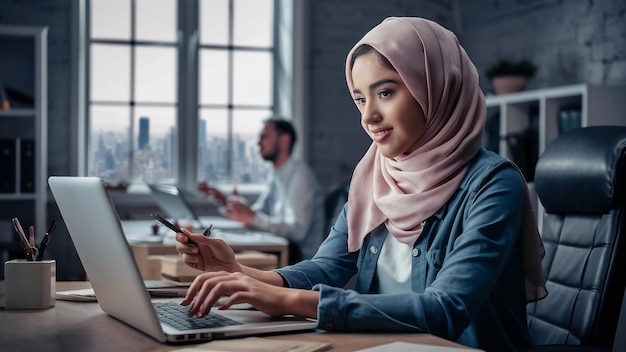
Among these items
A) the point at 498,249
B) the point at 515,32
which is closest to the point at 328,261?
the point at 498,249

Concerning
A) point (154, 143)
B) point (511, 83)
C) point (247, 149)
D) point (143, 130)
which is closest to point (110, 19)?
point (143, 130)

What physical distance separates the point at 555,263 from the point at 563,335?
19 cm

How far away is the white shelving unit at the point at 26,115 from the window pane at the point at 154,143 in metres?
0.63

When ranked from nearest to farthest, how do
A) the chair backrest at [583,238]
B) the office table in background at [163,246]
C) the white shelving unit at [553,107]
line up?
the chair backrest at [583,238] → the office table in background at [163,246] → the white shelving unit at [553,107]

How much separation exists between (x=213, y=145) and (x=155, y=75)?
1.90 feet

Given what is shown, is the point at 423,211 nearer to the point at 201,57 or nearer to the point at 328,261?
the point at 328,261

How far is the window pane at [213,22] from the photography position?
5.28 m

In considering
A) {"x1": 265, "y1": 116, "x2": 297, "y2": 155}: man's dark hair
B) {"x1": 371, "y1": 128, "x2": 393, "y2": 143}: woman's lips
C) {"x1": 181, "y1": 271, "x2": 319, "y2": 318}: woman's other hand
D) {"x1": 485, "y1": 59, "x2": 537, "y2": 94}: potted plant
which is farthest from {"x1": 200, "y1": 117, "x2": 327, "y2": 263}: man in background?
{"x1": 181, "y1": 271, "x2": 319, "y2": 318}: woman's other hand

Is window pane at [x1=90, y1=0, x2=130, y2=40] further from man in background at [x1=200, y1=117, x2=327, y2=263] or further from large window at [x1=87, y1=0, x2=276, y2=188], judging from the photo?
man in background at [x1=200, y1=117, x2=327, y2=263]

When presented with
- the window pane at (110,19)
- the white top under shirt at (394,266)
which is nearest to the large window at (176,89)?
the window pane at (110,19)

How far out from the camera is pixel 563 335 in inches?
69.0

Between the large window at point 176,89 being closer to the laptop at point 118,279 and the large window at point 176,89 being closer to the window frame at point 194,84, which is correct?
the window frame at point 194,84

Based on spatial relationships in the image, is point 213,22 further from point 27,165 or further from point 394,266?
point 394,266

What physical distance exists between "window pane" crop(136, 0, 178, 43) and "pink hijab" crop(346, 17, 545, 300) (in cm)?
383
